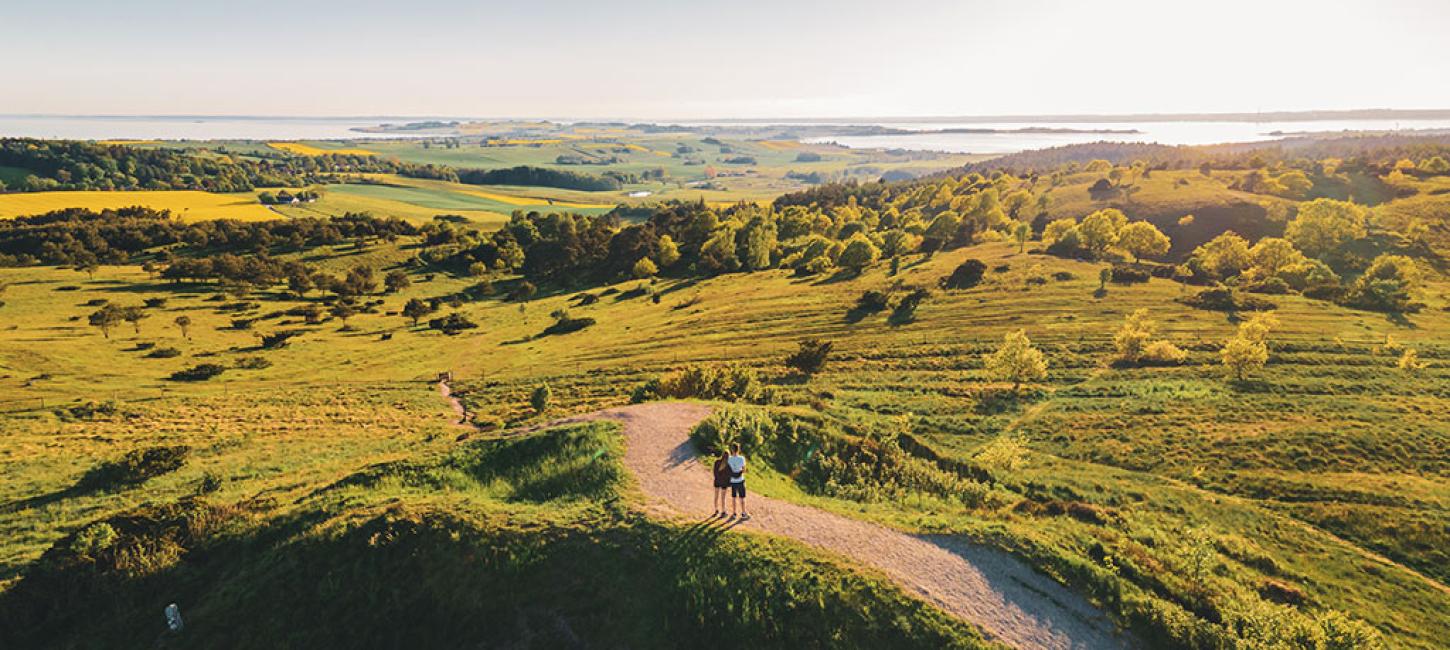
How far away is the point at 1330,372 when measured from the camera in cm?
5350

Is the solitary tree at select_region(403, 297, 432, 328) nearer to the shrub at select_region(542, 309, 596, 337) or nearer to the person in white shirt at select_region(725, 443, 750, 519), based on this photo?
the shrub at select_region(542, 309, 596, 337)

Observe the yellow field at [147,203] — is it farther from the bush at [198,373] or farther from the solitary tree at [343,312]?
the bush at [198,373]

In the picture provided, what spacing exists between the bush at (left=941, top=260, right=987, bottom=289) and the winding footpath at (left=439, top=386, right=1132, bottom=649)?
7666 cm

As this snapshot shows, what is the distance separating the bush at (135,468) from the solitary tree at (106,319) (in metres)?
58.3

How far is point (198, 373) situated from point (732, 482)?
70836mm

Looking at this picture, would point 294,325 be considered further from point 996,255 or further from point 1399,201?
point 1399,201

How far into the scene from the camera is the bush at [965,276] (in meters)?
91.2

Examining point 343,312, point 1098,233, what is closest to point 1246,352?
point 1098,233

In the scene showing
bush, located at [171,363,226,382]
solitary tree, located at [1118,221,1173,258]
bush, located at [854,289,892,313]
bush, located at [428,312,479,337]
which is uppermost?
solitary tree, located at [1118,221,1173,258]

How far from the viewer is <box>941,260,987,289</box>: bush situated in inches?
3593

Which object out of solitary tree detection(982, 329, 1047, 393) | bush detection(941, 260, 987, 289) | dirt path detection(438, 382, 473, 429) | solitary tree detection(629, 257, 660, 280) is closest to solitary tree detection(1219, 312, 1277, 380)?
solitary tree detection(982, 329, 1047, 393)

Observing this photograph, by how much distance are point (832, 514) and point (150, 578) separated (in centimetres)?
2531

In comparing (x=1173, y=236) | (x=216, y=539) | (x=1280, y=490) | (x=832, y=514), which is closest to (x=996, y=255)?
(x=1173, y=236)

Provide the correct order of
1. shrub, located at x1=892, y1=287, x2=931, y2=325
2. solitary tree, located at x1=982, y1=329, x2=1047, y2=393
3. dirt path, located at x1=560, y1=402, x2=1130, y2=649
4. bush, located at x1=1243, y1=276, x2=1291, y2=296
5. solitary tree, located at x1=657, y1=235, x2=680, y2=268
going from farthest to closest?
solitary tree, located at x1=657, y1=235, x2=680, y2=268 → bush, located at x1=1243, y1=276, x2=1291, y2=296 → shrub, located at x1=892, y1=287, x2=931, y2=325 → solitary tree, located at x1=982, y1=329, x2=1047, y2=393 → dirt path, located at x1=560, y1=402, x2=1130, y2=649
